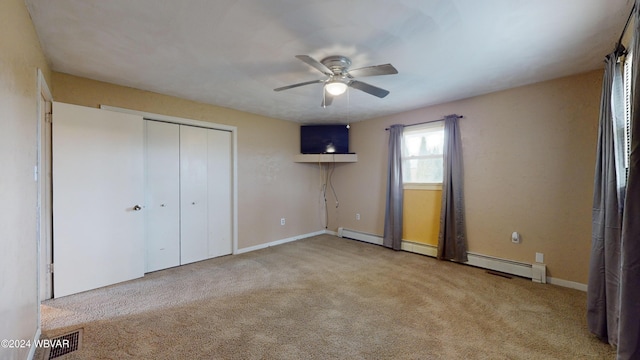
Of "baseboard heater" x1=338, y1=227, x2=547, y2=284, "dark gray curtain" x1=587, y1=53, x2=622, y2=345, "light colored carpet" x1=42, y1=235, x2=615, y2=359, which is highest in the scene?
"dark gray curtain" x1=587, y1=53, x2=622, y2=345

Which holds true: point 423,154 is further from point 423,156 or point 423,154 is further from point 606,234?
point 606,234

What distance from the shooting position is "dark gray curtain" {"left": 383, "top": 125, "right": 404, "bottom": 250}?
4.49 meters

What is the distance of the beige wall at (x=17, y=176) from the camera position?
1.38m

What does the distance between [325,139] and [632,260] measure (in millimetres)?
4497

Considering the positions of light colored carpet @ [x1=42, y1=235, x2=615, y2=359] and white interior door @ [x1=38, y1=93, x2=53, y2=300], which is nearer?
light colored carpet @ [x1=42, y1=235, x2=615, y2=359]

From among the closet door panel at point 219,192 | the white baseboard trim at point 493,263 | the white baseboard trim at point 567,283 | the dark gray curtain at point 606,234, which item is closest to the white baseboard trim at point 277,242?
the closet door panel at point 219,192

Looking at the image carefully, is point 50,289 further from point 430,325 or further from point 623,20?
point 623,20

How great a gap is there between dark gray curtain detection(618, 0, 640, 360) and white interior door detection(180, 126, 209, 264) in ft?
14.0

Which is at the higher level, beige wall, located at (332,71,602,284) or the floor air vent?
beige wall, located at (332,71,602,284)

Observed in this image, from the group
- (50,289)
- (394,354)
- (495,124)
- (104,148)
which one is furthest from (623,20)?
(50,289)

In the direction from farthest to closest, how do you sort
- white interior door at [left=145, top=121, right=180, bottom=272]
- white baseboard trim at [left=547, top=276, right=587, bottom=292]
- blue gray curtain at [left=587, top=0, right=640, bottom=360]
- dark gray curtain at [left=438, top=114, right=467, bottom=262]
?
1. dark gray curtain at [left=438, top=114, right=467, bottom=262]
2. white interior door at [left=145, top=121, right=180, bottom=272]
3. white baseboard trim at [left=547, top=276, right=587, bottom=292]
4. blue gray curtain at [left=587, top=0, right=640, bottom=360]

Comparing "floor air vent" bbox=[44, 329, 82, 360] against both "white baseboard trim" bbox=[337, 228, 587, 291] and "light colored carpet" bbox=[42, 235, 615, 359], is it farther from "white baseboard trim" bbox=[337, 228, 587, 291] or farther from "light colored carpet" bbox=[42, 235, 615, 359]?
"white baseboard trim" bbox=[337, 228, 587, 291]

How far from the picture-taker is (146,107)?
3439 mm

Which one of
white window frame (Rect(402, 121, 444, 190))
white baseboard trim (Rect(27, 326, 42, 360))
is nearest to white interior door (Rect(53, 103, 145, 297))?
white baseboard trim (Rect(27, 326, 42, 360))
